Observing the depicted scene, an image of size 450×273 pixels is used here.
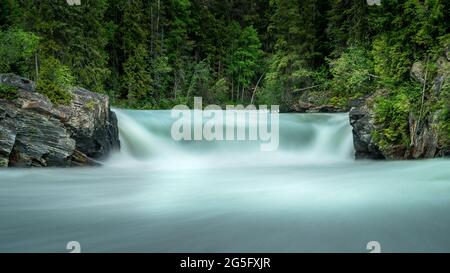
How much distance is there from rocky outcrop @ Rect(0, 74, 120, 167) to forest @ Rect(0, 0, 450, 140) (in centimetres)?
40

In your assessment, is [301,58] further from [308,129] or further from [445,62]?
[445,62]

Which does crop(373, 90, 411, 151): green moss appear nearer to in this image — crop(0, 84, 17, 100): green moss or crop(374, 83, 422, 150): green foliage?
crop(374, 83, 422, 150): green foliage

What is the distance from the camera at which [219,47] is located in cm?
2873

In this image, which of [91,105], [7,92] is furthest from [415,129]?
[7,92]

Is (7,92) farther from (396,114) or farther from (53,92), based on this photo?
(396,114)

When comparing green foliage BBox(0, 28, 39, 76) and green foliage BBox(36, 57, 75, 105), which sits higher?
green foliage BBox(0, 28, 39, 76)

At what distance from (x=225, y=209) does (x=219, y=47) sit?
25.2m

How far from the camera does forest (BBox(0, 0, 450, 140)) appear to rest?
9695 millimetres

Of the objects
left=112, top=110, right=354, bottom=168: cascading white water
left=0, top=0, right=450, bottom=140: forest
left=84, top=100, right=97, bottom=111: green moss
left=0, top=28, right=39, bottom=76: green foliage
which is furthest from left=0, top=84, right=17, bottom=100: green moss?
left=112, top=110, right=354, bottom=168: cascading white water

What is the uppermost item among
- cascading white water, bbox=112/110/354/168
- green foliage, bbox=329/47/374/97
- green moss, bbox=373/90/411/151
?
green foliage, bbox=329/47/374/97

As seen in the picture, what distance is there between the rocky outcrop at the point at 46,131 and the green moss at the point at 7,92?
10cm

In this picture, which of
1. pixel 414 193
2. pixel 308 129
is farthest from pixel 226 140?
pixel 414 193

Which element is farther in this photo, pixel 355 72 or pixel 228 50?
pixel 228 50
